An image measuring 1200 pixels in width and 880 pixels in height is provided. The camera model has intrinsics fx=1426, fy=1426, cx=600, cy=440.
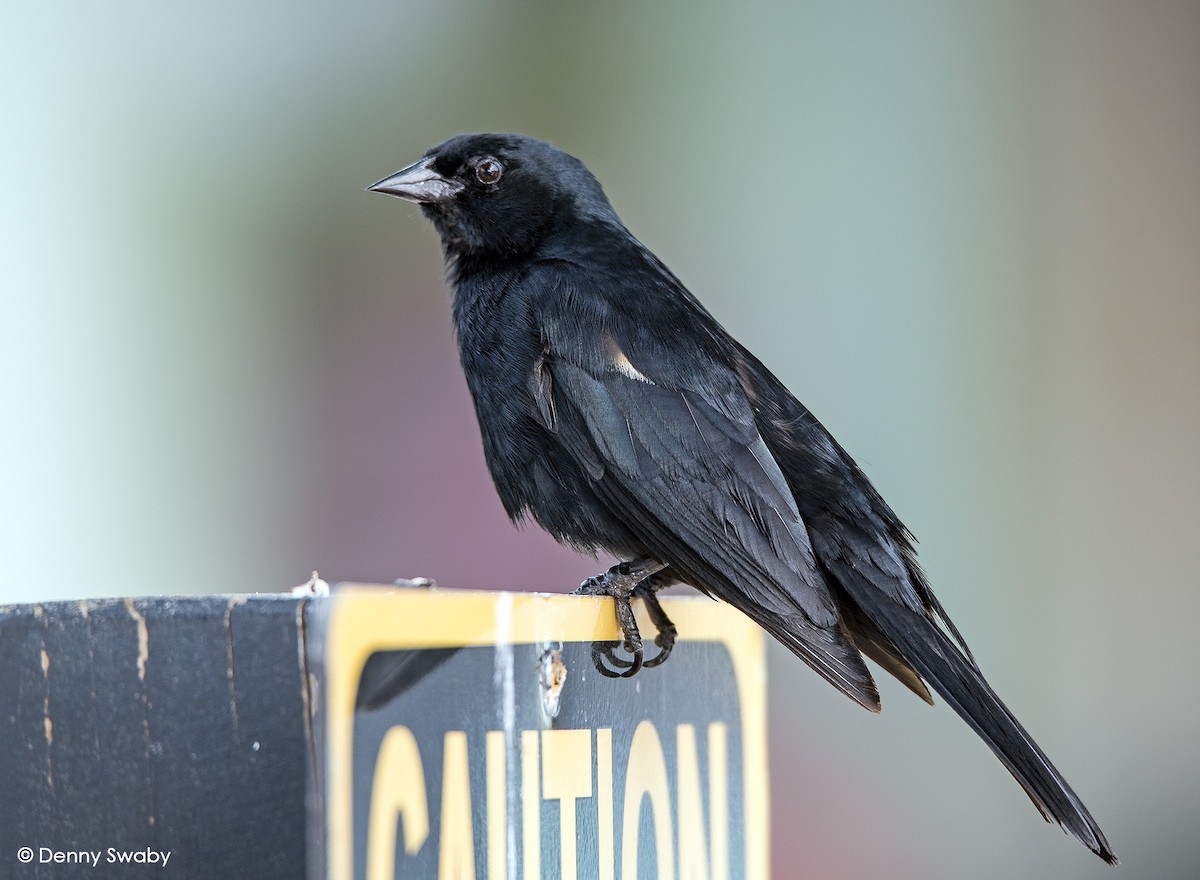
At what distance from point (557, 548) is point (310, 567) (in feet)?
3.69

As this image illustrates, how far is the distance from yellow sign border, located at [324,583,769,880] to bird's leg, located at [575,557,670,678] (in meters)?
0.02

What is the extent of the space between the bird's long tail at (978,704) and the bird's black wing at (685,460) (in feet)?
0.30

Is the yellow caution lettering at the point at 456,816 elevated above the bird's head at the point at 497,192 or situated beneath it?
situated beneath

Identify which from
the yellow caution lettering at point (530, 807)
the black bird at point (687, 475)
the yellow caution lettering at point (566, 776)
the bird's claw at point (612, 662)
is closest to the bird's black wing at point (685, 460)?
the black bird at point (687, 475)

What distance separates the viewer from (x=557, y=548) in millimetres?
5855

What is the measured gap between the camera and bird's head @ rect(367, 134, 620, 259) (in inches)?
130

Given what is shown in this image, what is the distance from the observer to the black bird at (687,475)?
2.44 meters

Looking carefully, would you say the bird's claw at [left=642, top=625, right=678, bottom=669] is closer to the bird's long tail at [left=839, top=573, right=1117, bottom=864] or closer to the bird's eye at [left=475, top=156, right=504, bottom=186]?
the bird's long tail at [left=839, top=573, right=1117, bottom=864]

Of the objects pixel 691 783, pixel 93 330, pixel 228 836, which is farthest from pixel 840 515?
pixel 93 330

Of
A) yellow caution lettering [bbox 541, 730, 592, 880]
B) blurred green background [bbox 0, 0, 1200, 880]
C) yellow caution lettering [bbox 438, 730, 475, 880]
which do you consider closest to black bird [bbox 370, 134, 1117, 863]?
yellow caution lettering [bbox 541, 730, 592, 880]

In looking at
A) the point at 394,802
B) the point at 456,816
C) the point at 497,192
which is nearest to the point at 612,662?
the point at 456,816

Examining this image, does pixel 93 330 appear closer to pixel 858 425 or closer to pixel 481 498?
pixel 481 498

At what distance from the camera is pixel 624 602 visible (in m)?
2.24

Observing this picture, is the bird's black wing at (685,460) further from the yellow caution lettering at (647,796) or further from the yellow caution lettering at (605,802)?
the yellow caution lettering at (605,802)
